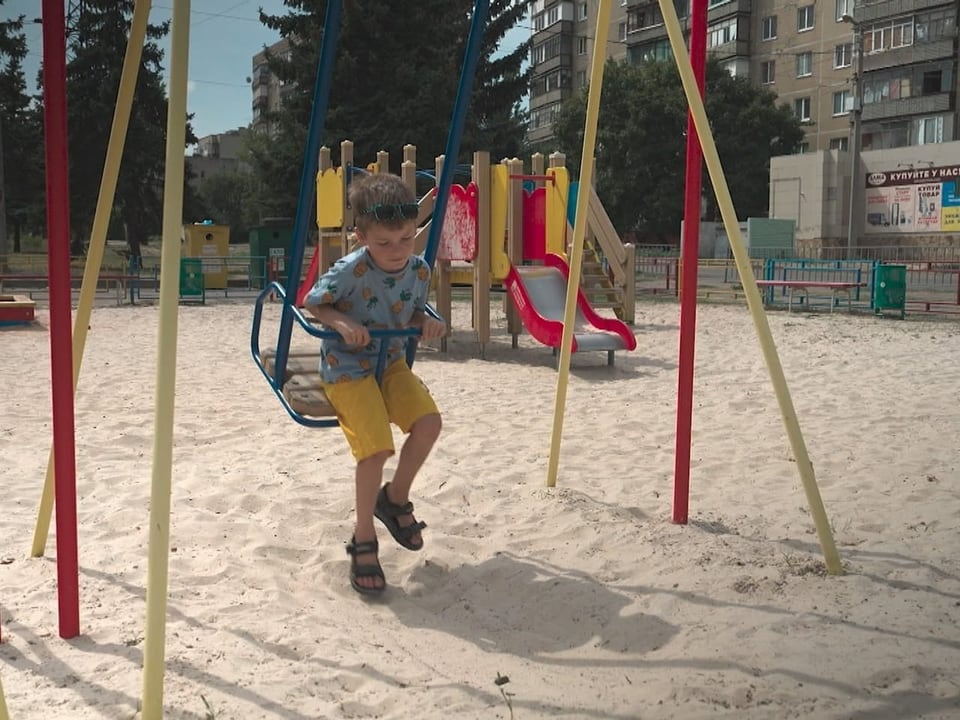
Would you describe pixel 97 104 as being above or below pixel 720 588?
above

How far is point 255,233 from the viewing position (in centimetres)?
2205

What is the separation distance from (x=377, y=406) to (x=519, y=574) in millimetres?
795

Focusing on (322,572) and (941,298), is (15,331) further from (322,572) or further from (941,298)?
(941,298)

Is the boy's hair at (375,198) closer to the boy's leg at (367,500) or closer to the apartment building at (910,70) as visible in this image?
the boy's leg at (367,500)

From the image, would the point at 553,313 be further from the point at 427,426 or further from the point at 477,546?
the point at 427,426

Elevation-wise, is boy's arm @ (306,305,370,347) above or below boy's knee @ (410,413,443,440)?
above

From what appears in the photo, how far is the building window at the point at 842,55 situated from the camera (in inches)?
1603

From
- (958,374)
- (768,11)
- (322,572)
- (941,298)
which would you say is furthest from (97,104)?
(768,11)

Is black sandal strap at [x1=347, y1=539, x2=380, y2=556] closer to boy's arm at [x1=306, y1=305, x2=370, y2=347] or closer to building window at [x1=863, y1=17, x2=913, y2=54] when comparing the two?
boy's arm at [x1=306, y1=305, x2=370, y2=347]

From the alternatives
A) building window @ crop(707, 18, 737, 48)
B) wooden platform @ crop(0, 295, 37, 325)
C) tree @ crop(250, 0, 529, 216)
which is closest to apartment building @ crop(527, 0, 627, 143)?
building window @ crop(707, 18, 737, 48)

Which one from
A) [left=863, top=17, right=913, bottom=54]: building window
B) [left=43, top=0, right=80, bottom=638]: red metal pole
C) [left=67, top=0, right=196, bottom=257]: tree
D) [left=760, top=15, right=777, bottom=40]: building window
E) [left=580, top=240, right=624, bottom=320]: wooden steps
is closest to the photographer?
[left=43, top=0, right=80, bottom=638]: red metal pole

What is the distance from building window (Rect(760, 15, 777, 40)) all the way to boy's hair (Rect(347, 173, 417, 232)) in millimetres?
45190

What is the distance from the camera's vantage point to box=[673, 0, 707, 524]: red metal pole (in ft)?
11.3

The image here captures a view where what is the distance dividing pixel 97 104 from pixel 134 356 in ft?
64.3
